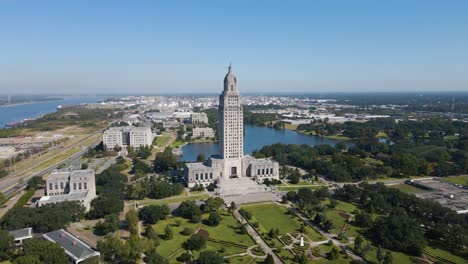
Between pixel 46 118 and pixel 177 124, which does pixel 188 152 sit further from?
pixel 46 118

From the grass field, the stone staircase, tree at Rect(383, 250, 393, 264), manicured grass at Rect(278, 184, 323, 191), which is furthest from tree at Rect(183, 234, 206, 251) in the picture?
manicured grass at Rect(278, 184, 323, 191)

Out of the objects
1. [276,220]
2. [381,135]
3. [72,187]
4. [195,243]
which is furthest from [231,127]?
[381,135]

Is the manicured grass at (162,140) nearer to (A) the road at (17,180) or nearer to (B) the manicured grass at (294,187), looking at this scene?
(A) the road at (17,180)

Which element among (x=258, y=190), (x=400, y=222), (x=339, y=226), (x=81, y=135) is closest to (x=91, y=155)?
(x=81, y=135)

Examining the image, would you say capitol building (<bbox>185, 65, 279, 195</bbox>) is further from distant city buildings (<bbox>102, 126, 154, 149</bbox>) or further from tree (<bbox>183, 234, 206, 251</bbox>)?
distant city buildings (<bbox>102, 126, 154, 149</bbox>)

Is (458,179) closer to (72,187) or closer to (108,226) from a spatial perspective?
(108,226)
